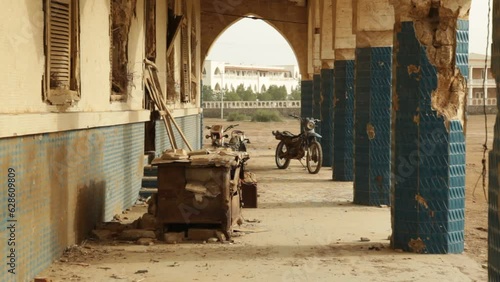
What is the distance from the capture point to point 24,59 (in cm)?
659

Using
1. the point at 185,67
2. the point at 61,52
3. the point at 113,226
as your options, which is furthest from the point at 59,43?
the point at 185,67

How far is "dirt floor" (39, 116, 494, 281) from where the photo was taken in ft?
23.1

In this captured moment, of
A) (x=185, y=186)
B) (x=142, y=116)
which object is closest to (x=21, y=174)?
(x=185, y=186)

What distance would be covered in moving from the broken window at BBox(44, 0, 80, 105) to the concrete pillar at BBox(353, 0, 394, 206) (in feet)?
17.1

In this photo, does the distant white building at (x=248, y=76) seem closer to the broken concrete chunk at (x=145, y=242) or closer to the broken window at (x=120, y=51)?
the broken window at (x=120, y=51)

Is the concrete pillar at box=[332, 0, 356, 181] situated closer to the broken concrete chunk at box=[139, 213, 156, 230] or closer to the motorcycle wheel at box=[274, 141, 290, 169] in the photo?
the motorcycle wheel at box=[274, 141, 290, 169]

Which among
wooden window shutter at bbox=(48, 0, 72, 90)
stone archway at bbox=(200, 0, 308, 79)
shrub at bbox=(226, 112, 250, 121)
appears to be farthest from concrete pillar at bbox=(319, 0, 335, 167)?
shrub at bbox=(226, 112, 250, 121)

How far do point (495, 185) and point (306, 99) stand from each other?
2307cm

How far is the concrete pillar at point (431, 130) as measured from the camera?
817 centimetres

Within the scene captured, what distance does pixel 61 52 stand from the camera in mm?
7887

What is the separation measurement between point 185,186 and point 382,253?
6.96 feet

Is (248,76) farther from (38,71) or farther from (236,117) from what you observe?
(38,71)

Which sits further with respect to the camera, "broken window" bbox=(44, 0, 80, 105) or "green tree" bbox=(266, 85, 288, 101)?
"green tree" bbox=(266, 85, 288, 101)

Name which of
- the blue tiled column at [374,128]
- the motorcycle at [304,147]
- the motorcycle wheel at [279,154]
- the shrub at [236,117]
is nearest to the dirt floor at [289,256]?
the blue tiled column at [374,128]
